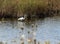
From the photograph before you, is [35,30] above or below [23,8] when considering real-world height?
below

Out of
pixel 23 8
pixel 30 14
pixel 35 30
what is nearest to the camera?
pixel 35 30

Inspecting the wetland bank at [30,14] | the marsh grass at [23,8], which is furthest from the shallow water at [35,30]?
the marsh grass at [23,8]

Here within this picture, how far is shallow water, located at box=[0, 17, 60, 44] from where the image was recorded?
10.3 meters

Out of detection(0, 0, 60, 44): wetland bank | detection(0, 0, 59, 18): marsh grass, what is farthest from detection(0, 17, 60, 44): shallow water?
detection(0, 0, 59, 18): marsh grass

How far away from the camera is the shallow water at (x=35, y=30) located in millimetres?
10302

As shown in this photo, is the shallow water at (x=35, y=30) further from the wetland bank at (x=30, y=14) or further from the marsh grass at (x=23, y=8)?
the marsh grass at (x=23, y=8)

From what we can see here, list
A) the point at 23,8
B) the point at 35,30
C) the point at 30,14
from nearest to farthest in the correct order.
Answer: the point at 35,30
the point at 30,14
the point at 23,8

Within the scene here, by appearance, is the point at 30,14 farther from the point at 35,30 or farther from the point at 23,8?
the point at 35,30

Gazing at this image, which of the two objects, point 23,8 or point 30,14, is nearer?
point 30,14

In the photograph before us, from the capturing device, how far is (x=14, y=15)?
14.7 metres

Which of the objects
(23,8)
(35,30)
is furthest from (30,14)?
(35,30)

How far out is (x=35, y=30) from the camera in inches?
429

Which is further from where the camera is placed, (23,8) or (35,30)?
(23,8)

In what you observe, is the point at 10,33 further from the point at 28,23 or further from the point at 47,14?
the point at 47,14
